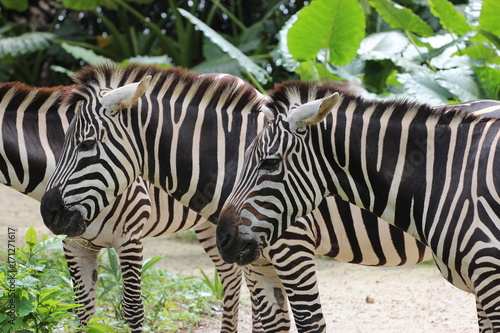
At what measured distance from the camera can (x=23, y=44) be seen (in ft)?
41.8

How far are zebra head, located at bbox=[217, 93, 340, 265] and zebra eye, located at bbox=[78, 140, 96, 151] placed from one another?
40.2 inches

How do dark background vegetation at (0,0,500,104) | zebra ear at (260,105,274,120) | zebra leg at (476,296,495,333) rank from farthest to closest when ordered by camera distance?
dark background vegetation at (0,0,500,104)
zebra leg at (476,296,495,333)
zebra ear at (260,105,274,120)

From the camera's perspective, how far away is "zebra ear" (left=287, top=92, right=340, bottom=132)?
3.16 metres

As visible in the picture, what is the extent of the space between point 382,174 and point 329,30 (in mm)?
4916

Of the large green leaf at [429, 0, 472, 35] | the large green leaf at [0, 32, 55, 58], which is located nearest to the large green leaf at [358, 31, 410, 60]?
the large green leaf at [429, 0, 472, 35]

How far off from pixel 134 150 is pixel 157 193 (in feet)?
3.96

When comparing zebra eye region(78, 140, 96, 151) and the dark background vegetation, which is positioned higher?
zebra eye region(78, 140, 96, 151)

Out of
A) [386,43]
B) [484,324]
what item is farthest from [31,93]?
[386,43]

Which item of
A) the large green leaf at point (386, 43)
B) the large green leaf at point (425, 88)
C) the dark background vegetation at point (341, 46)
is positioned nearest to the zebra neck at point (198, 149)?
the dark background vegetation at point (341, 46)

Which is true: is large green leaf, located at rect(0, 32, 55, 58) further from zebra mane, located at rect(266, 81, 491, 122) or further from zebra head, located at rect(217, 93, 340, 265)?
zebra head, located at rect(217, 93, 340, 265)

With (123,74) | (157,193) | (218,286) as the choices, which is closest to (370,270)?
(218,286)

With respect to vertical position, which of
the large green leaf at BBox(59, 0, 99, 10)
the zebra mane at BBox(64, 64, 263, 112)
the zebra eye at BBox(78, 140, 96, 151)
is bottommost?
the large green leaf at BBox(59, 0, 99, 10)

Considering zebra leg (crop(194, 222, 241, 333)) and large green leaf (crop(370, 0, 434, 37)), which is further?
Answer: large green leaf (crop(370, 0, 434, 37))

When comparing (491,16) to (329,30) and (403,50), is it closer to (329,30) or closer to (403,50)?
(329,30)
